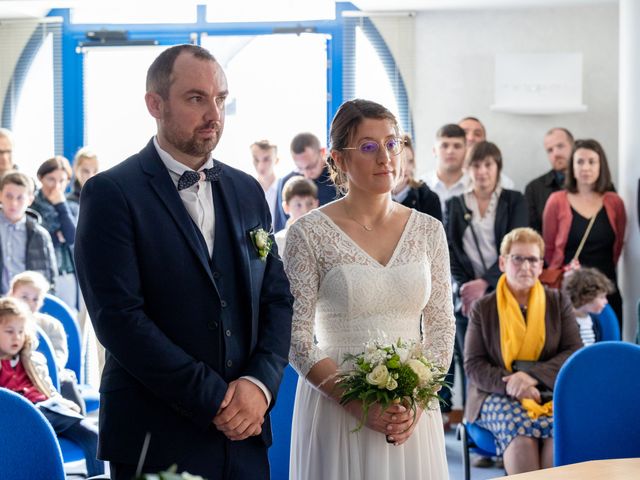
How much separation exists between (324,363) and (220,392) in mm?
567

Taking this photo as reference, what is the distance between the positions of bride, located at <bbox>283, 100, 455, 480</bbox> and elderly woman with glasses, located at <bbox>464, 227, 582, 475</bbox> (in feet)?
5.28

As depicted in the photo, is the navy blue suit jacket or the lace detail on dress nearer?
the navy blue suit jacket

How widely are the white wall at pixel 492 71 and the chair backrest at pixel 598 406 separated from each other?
5.07 metres

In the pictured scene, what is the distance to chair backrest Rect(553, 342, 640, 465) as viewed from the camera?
10.9 feet

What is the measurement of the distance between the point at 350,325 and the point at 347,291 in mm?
106

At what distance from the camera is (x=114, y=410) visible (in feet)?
8.02

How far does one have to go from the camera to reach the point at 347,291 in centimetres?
295

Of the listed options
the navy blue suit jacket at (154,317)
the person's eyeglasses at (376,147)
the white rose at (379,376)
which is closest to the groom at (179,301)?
the navy blue suit jacket at (154,317)

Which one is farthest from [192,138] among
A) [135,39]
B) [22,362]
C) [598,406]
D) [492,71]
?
[135,39]

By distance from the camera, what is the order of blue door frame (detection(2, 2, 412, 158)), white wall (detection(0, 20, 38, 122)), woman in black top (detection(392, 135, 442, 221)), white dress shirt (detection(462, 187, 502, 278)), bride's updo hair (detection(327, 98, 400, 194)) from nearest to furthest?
bride's updo hair (detection(327, 98, 400, 194))
woman in black top (detection(392, 135, 442, 221))
white dress shirt (detection(462, 187, 502, 278))
blue door frame (detection(2, 2, 412, 158))
white wall (detection(0, 20, 38, 122))

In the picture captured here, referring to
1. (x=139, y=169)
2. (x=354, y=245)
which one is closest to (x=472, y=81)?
(x=354, y=245)

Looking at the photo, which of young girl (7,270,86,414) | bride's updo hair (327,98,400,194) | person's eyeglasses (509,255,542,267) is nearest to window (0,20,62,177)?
young girl (7,270,86,414)

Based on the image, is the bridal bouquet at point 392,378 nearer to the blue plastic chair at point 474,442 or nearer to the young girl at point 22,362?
the blue plastic chair at point 474,442

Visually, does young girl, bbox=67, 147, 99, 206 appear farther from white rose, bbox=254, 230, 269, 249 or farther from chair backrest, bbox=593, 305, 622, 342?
white rose, bbox=254, 230, 269, 249
